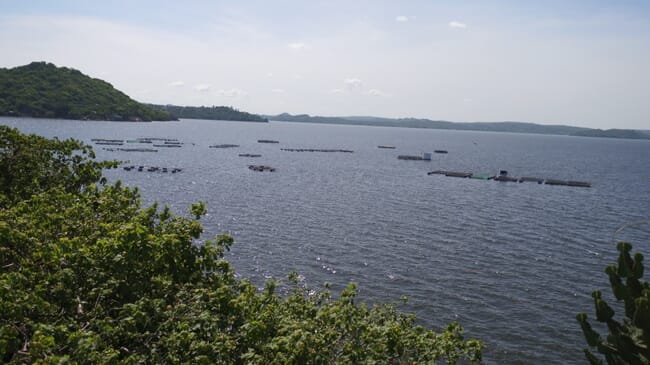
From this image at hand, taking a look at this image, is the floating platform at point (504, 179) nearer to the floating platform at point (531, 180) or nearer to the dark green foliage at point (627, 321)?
the floating platform at point (531, 180)

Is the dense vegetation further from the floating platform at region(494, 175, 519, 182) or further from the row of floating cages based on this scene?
the row of floating cages

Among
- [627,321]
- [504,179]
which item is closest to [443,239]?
[627,321]

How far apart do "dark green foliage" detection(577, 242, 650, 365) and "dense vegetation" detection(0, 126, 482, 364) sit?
392cm

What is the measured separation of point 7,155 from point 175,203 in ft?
144

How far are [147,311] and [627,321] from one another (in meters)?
14.5

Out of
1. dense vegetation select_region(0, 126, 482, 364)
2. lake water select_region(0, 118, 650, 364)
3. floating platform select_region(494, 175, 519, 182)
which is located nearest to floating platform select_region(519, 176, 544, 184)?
floating platform select_region(494, 175, 519, 182)

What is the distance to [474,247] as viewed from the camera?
52594 mm

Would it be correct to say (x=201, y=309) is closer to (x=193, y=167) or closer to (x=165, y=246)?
(x=165, y=246)

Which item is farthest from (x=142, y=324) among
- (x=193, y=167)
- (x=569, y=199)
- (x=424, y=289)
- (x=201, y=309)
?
(x=193, y=167)

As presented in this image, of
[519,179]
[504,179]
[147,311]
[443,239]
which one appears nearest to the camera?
[147,311]

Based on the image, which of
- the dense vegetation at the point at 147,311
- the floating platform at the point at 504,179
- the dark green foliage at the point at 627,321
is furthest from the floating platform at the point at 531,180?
the dark green foliage at the point at 627,321

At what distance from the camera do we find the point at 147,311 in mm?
13758

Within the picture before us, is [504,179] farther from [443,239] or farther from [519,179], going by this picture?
[443,239]

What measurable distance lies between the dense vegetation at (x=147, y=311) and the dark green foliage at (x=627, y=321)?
12.9 ft
